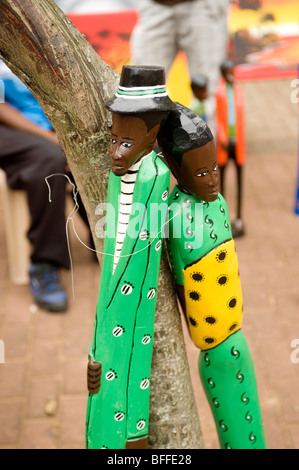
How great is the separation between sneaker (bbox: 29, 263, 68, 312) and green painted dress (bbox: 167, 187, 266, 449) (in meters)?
1.76

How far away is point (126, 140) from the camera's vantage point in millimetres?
1317

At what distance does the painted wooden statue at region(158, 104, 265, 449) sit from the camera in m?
1.43

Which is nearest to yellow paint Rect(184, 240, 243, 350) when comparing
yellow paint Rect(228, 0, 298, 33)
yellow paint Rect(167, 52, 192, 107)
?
yellow paint Rect(167, 52, 192, 107)

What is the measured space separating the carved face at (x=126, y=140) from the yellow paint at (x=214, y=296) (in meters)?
0.36

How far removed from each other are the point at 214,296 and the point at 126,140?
20.2 inches

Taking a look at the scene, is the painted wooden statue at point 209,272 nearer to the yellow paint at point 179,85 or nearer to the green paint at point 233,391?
the green paint at point 233,391

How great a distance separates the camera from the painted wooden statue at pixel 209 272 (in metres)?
1.43

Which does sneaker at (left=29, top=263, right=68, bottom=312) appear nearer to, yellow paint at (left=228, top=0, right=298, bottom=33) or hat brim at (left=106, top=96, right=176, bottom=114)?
hat brim at (left=106, top=96, right=176, bottom=114)

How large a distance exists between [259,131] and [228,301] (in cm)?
483

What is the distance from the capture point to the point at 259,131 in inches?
243

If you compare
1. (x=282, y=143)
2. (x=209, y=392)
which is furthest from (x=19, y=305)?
(x=282, y=143)

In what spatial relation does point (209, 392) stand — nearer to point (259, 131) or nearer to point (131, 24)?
point (259, 131)

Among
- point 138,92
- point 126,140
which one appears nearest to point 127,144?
point 126,140

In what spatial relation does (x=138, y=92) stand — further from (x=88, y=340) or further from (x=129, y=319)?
(x=88, y=340)
